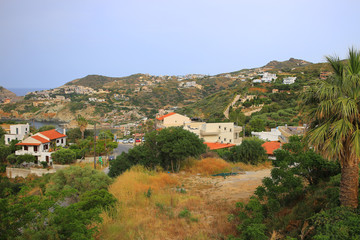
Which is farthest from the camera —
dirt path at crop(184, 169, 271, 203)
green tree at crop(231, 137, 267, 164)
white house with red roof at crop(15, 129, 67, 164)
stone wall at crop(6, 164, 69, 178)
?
white house with red roof at crop(15, 129, 67, 164)

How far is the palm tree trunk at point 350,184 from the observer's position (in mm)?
4594

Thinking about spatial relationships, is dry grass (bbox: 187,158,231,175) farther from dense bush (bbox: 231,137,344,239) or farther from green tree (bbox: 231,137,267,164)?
dense bush (bbox: 231,137,344,239)

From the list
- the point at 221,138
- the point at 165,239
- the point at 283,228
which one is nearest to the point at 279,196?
the point at 283,228

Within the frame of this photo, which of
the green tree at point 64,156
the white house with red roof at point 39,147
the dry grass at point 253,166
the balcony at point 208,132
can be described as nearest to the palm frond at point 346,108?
the dry grass at point 253,166

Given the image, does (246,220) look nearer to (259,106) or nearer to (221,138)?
(221,138)

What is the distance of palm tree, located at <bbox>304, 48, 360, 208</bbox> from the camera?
4.34m

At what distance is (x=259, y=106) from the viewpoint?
185 feet

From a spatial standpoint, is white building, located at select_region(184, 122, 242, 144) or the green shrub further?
white building, located at select_region(184, 122, 242, 144)

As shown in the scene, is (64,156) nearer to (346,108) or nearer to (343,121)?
(343,121)

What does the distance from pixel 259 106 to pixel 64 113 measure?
75.3 meters

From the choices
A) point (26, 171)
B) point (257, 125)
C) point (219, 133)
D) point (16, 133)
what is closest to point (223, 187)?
point (219, 133)

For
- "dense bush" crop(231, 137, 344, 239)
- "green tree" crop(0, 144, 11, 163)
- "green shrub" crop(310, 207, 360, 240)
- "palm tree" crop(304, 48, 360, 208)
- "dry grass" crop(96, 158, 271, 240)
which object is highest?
"palm tree" crop(304, 48, 360, 208)

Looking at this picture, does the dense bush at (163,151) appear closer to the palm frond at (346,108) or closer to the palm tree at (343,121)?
the palm tree at (343,121)

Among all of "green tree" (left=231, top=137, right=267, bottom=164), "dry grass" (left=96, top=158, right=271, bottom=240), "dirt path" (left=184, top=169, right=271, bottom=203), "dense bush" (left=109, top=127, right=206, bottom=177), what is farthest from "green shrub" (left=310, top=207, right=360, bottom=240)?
"green tree" (left=231, top=137, right=267, bottom=164)
